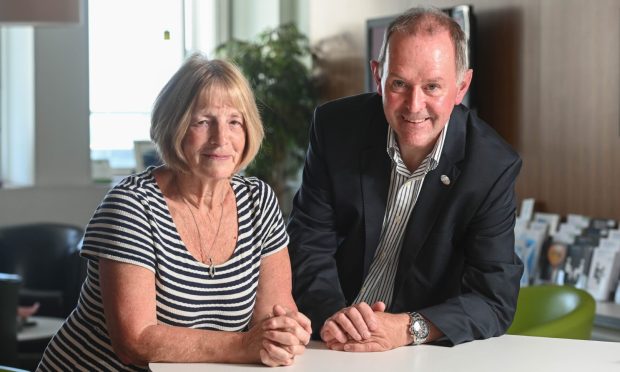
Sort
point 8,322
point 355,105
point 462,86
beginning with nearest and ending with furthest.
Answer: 1. point 462,86
2. point 355,105
3. point 8,322

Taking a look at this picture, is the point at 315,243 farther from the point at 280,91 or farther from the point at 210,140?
the point at 280,91

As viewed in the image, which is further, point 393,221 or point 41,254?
point 41,254

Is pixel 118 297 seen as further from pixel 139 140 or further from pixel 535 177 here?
pixel 139 140

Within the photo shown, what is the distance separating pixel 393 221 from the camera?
9.32ft

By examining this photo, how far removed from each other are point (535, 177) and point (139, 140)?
402 centimetres

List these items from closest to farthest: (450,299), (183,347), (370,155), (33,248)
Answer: (183,347) → (450,299) → (370,155) → (33,248)

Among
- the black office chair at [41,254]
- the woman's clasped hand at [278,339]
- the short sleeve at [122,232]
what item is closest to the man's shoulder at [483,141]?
the woman's clasped hand at [278,339]

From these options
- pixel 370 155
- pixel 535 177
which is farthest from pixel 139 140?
pixel 370 155

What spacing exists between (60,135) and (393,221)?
546cm

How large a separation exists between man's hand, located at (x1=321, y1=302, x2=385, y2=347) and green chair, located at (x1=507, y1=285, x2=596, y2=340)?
0.74m

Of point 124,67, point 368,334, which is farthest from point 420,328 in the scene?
point 124,67

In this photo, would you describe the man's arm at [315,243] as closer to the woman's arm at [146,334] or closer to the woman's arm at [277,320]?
the woman's arm at [277,320]

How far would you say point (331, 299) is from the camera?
2.74 metres

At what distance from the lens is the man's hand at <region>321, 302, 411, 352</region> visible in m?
2.33
